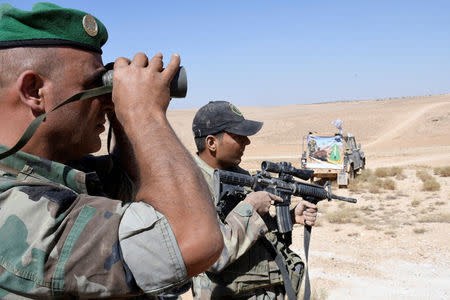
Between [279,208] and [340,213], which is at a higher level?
[279,208]

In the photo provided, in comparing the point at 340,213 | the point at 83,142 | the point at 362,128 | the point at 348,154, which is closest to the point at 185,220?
the point at 83,142

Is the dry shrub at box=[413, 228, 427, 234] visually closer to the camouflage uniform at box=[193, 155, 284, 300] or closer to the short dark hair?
the camouflage uniform at box=[193, 155, 284, 300]

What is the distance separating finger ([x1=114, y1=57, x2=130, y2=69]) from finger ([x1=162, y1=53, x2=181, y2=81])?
0.36ft

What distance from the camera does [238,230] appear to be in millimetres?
2535

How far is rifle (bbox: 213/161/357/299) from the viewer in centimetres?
273

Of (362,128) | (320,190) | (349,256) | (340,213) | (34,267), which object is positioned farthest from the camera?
(362,128)

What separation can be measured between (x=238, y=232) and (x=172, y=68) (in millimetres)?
1557

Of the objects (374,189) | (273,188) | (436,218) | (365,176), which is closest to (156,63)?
(273,188)

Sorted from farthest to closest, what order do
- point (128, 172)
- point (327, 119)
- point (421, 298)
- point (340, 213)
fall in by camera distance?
point (327, 119) → point (340, 213) → point (421, 298) → point (128, 172)

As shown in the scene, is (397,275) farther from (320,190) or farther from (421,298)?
(320,190)

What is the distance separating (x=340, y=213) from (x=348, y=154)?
6.04 m

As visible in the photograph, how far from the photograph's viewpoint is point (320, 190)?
11.8ft

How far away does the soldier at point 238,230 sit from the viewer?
2.56 m

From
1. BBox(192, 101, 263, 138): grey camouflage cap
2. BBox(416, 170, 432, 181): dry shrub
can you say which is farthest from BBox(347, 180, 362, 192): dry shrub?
BBox(192, 101, 263, 138): grey camouflage cap
